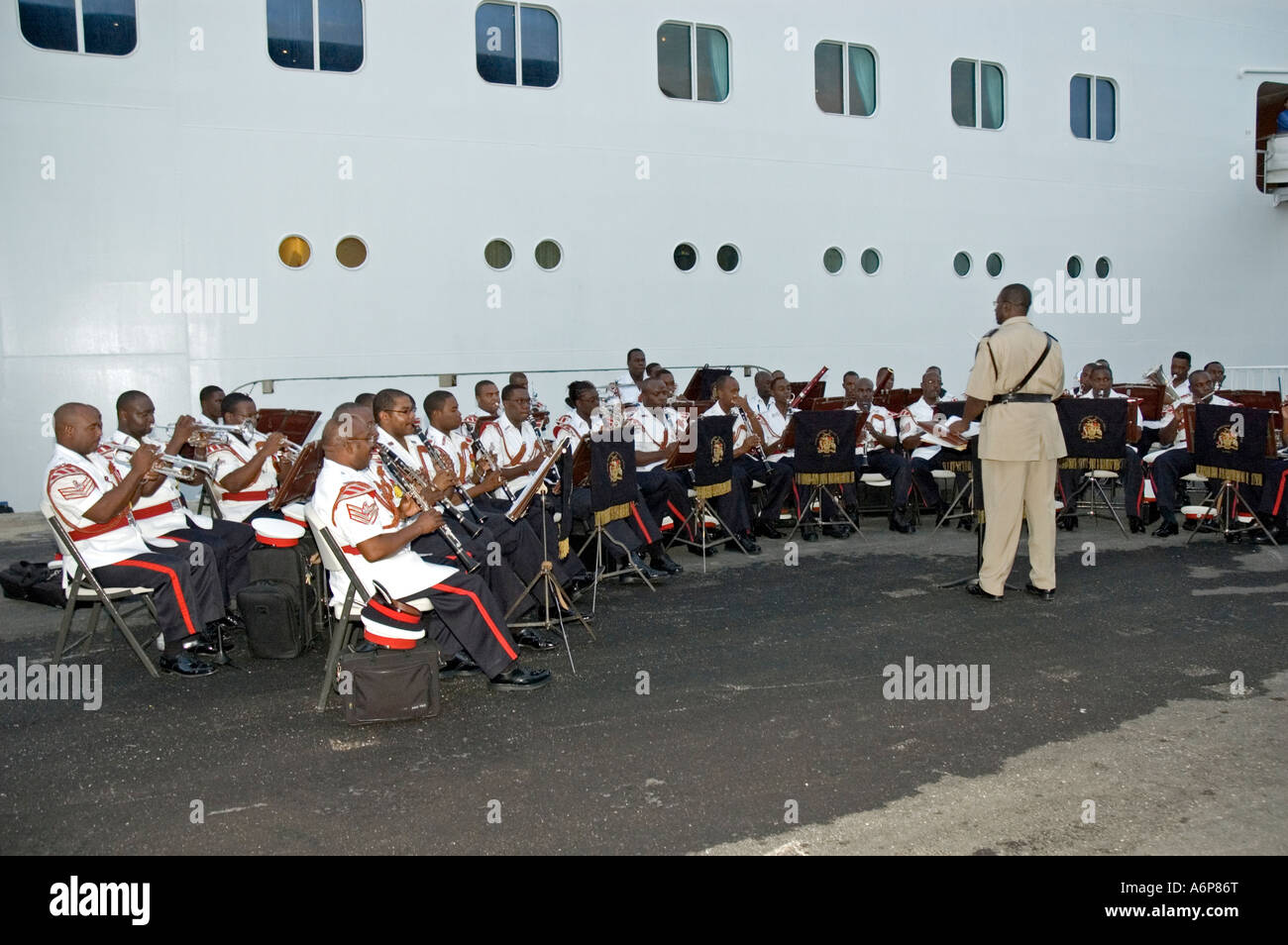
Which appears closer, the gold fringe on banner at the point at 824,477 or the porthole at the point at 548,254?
the gold fringe on banner at the point at 824,477

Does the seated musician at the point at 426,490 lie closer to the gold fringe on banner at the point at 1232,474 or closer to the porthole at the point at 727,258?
the gold fringe on banner at the point at 1232,474

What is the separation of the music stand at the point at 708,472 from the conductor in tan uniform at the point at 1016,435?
2.06m

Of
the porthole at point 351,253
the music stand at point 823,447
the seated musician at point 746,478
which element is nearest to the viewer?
the seated musician at point 746,478

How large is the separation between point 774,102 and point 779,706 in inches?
362

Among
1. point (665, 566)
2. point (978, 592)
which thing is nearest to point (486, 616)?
point (665, 566)

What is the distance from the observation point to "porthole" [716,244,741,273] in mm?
11828

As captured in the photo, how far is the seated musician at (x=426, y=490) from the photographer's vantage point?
477 cm

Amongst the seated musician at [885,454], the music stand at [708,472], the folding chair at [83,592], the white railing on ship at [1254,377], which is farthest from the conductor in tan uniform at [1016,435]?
the white railing on ship at [1254,377]

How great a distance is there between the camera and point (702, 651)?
5523mm

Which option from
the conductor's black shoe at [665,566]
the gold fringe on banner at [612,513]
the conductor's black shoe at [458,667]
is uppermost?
the gold fringe on banner at [612,513]

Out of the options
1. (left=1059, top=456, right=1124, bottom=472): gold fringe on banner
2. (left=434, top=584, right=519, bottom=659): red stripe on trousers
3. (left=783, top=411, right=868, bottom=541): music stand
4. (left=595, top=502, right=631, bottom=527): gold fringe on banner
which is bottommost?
(left=434, top=584, right=519, bottom=659): red stripe on trousers

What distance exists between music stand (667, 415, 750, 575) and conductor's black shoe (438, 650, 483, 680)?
282cm

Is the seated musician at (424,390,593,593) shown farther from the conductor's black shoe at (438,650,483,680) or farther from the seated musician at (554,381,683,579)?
the conductor's black shoe at (438,650,483,680)

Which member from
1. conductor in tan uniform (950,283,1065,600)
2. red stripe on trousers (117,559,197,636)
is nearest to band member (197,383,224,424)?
red stripe on trousers (117,559,197,636)
